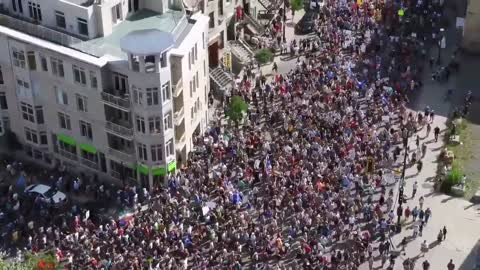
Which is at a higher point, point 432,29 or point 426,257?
point 432,29

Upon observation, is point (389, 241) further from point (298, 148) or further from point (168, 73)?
point (168, 73)

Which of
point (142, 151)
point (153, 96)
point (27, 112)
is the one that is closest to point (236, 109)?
point (142, 151)

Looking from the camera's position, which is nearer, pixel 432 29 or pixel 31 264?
pixel 31 264

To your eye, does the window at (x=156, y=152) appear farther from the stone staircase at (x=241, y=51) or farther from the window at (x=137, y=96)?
the stone staircase at (x=241, y=51)

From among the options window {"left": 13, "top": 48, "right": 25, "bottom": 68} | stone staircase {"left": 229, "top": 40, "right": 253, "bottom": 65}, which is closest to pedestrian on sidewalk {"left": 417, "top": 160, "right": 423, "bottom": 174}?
stone staircase {"left": 229, "top": 40, "right": 253, "bottom": 65}

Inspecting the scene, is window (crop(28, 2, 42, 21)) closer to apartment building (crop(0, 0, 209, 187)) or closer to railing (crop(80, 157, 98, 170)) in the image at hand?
apartment building (crop(0, 0, 209, 187))

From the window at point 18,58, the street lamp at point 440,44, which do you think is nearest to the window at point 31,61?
the window at point 18,58

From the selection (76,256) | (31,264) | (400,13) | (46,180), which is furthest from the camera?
(400,13)

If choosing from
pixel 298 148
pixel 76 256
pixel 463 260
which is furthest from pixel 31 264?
pixel 463 260
